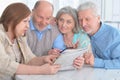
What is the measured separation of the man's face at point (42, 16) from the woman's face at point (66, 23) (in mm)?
91

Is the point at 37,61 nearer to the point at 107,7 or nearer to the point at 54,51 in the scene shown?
the point at 54,51

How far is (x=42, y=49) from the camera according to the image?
6.68 feet

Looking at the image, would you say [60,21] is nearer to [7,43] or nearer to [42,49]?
[42,49]

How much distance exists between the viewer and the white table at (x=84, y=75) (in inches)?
60.6

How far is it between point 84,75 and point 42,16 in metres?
0.58

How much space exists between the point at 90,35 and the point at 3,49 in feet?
2.30

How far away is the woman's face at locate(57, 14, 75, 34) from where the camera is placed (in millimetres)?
1967

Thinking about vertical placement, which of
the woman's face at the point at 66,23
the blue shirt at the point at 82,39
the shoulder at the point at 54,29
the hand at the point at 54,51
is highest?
the woman's face at the point at 66,23

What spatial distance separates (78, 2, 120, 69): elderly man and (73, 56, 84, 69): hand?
0.16ft

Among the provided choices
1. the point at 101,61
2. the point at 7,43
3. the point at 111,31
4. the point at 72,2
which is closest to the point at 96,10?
the point at 111,31

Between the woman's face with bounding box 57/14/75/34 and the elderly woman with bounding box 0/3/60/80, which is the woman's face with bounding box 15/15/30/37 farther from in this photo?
the woman's face with bounding box 57/14/75/34

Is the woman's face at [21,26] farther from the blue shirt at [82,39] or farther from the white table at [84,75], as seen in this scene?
the blue shirt at [82,39]

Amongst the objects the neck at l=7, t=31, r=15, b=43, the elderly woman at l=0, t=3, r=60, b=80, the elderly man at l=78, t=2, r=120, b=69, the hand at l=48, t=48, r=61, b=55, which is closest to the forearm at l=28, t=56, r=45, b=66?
the elderly woman at l=0, t=3, r=60, b=80

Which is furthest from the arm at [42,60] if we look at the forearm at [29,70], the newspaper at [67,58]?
the forearm at [29,70]
